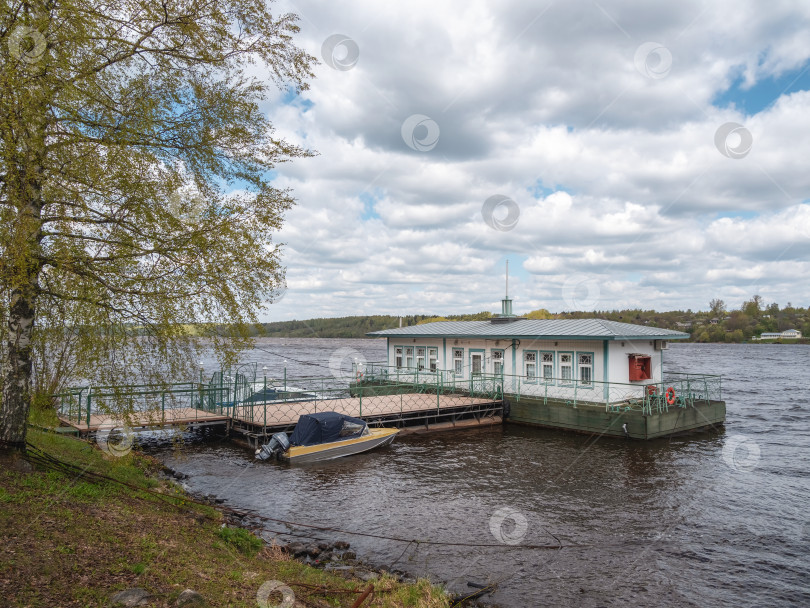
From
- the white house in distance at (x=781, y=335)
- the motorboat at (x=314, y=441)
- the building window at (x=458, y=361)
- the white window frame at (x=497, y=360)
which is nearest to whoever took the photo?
the motorboat at (x=314, y=441)

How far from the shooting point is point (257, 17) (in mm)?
9273

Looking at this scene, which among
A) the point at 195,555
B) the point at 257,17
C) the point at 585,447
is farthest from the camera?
the point at 585,447

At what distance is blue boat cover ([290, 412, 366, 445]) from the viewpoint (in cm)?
1870

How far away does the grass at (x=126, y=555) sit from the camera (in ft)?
19.0

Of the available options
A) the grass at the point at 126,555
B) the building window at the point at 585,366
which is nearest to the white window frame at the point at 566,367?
the building window at the point at 585,366

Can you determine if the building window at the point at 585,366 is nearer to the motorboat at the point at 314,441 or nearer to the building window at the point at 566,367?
the building window at the point at 566,367

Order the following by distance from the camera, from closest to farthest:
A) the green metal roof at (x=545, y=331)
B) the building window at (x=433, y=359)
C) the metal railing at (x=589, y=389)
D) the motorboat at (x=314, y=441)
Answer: the motorboat at (x=314, y=441) < the metal railing at (x=589, y=389) < the green metal roof at (x=545, y=331) < the building window at (x=433, y=359)

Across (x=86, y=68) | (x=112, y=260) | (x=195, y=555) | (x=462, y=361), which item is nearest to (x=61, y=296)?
(x=112, y=260)

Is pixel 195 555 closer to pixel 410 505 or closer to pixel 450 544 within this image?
pixel 450 544

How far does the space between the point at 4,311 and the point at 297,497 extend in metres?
9.18

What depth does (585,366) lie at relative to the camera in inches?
979

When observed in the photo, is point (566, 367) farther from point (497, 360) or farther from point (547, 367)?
point (497, 360)

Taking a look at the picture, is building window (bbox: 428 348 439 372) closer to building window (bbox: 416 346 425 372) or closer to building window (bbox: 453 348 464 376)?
building window (bbox: 416 346 425 372)

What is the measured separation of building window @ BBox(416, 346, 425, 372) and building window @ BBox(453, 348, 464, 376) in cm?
246
